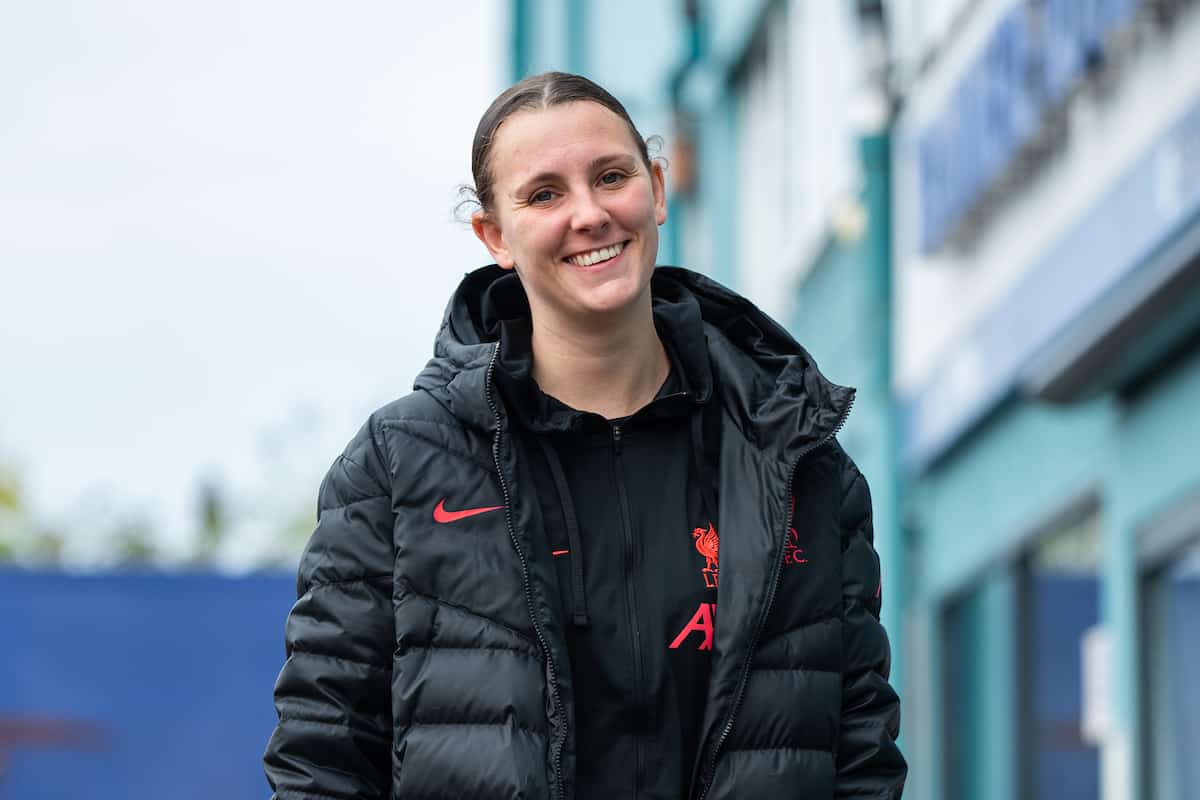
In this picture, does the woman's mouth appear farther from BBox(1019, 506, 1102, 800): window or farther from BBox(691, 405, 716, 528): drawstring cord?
BBox(1019, 506, 1102, 800): window

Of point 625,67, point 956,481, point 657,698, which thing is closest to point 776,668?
point 657,698

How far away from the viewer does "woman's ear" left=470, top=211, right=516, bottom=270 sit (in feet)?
11.3

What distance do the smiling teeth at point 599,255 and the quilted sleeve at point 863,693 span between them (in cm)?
48

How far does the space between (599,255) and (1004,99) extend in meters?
7.18

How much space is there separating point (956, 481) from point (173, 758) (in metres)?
4.64

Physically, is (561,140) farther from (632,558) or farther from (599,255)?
(632,558)

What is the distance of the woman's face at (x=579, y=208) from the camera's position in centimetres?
329

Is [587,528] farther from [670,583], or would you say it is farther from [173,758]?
[173,758]

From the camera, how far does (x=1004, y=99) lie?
10.2m

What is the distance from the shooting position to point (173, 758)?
537 inches

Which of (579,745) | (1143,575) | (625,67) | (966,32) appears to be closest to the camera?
(579,745)

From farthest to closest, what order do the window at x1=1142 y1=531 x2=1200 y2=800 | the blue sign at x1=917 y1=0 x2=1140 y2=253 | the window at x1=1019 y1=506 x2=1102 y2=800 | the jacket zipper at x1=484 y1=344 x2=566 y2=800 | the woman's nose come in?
1. the window at x1=1019 y1=506 x2=1102 y2=800
2. the blue sign at x1=917 y1=0 x2=1140 y2=253
3. the window at x1=1142 y1=531 x2=1200 y2=800
4. the woman's nose
5. the jacket zipper at x1=484 y1=344 x2=566 y2=800

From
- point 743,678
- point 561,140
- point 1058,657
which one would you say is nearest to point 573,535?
point 743,678

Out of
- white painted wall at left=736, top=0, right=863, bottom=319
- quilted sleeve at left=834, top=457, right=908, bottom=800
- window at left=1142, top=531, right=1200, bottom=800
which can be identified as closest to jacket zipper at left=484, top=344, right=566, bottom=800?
quilted sleeve at left=834, top=457, right=908, bottom=800
